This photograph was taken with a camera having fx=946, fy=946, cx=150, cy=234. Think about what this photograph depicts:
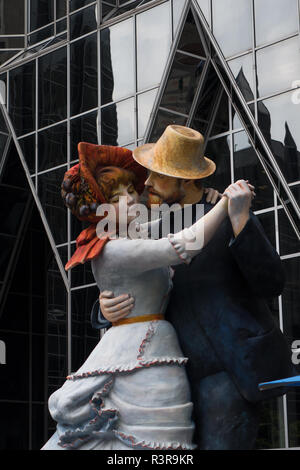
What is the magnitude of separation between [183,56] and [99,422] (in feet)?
50.3

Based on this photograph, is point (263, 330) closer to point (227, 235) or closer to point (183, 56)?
point (227, 235)

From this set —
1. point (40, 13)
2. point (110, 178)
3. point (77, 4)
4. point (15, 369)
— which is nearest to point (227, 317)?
point (110, 178)

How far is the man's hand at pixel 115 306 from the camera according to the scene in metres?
5.83

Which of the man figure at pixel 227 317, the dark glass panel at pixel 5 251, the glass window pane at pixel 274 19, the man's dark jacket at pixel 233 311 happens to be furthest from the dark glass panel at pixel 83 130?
the man's dark jacket at pixel 233 311

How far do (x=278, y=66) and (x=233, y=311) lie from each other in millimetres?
12803

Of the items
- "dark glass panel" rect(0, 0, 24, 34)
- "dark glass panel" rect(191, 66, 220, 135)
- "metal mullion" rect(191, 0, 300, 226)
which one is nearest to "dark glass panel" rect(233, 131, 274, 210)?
"metal mullion" rect(191, 0, 300, 226)

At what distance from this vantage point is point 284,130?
17.4m

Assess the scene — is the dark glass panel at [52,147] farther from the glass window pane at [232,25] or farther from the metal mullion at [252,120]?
the glass window pane at [232,25]

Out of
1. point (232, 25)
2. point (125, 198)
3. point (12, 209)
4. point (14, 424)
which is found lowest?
point (14, 424)

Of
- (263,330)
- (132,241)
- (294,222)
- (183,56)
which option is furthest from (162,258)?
(183,56)

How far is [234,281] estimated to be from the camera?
579cm

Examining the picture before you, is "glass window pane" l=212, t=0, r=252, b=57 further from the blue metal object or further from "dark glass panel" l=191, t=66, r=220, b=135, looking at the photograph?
the blue metal object

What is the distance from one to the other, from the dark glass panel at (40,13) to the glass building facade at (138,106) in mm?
32

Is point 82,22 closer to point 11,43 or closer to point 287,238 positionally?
point 11,43
